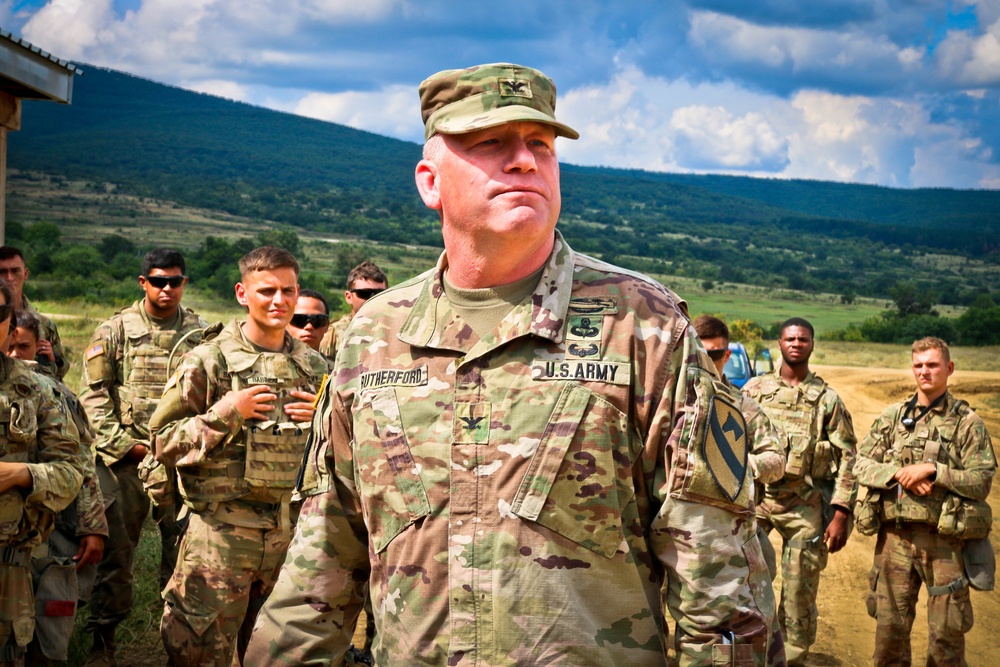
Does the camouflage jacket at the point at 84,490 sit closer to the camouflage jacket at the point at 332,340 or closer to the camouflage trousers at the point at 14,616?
the camouflage trousers at the point at 14,616

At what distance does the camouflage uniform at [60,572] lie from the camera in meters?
4.85

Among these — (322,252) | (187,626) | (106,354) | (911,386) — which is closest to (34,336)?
(106,354)

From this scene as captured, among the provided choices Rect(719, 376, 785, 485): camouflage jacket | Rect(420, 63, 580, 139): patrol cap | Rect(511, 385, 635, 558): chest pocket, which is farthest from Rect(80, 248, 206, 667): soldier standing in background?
Rect(511, 385, 635, 558): chest pocket

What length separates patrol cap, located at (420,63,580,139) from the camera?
237 cm

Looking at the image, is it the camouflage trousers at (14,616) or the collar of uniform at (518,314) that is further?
the camouflage trousers at (14,616)

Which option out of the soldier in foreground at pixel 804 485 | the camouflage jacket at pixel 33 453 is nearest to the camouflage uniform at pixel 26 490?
the camouflage jacket at pixel 33 453

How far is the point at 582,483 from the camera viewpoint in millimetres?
2260

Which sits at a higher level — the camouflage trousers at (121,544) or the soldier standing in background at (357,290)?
the soldier standing in background at (357,290)

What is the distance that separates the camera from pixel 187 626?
5.02 meters

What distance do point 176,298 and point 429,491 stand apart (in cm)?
Result: 532

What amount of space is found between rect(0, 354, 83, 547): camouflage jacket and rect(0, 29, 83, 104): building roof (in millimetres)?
5485

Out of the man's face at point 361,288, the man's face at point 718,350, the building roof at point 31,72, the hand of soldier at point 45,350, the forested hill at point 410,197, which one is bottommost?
the hand of soldier at point 45,350

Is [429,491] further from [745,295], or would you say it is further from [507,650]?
[745,295]

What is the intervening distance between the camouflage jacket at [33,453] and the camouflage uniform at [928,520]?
512 cm
